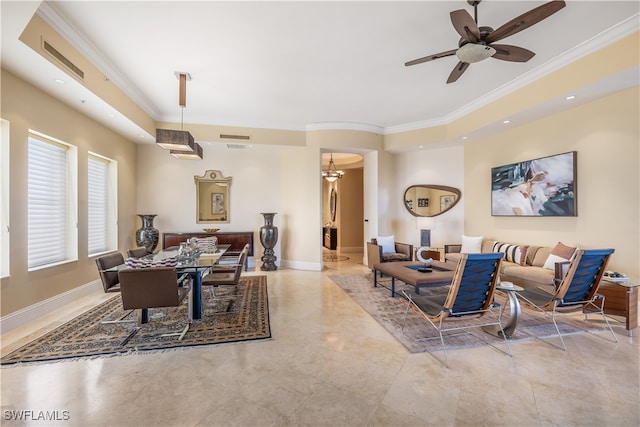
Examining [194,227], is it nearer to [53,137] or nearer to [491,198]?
[53,137]

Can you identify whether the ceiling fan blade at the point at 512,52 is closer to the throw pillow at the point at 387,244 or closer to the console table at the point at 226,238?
the throw pillow at the point at 387,244

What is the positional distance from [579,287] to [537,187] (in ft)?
8.14

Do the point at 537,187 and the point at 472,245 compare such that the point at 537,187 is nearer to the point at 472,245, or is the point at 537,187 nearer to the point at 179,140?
the point at 472,245

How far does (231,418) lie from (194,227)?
5.46 metres

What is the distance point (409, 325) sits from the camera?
3.23 metres

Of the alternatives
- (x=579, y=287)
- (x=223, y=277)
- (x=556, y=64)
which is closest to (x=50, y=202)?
(x=223, y=277)

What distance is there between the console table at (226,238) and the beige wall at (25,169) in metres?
1.60

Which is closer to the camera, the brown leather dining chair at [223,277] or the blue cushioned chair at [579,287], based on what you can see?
the blue cushioned chair at [579,287]

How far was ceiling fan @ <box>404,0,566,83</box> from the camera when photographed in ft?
7.61

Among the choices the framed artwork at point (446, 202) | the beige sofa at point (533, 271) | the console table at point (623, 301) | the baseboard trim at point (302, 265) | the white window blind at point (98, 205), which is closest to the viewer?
the console table at point (623, 301)

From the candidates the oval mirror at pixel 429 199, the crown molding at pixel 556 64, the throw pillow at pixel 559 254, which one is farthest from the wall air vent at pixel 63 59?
the throw pillow at pixel 559 254

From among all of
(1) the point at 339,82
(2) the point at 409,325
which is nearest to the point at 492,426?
(2) the point at 409,325

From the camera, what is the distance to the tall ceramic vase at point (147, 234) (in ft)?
18.8

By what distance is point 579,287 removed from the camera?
2.84 metres
